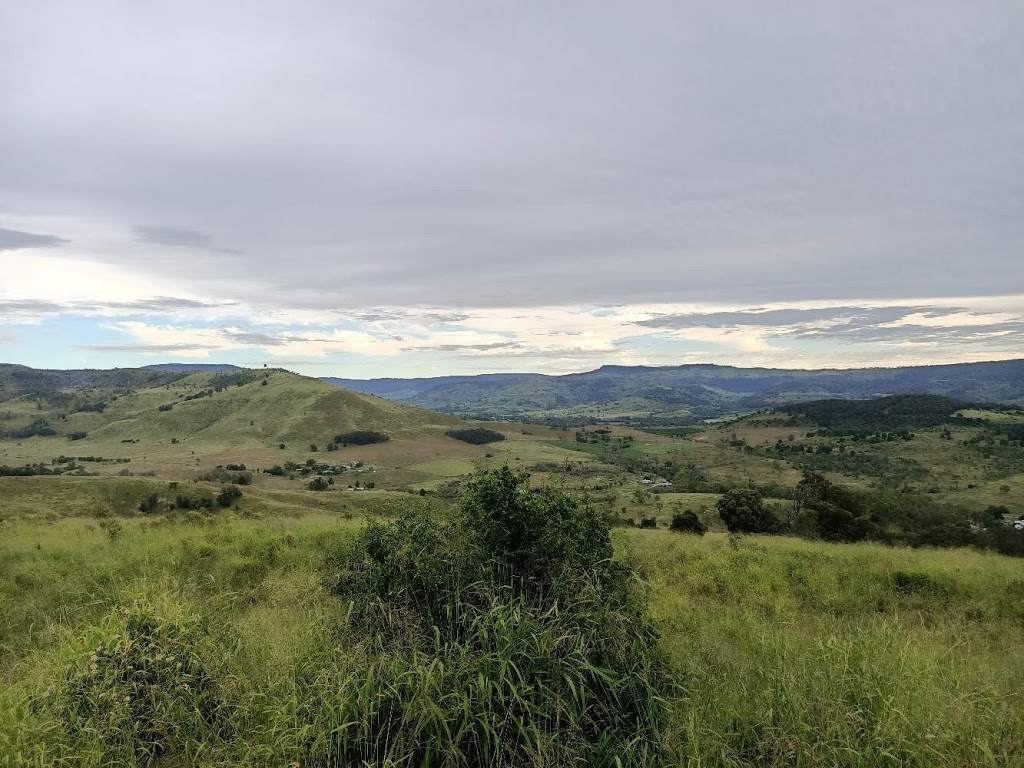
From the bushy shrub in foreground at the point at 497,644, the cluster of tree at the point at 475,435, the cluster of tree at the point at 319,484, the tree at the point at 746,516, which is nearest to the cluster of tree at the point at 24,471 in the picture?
the cluster of tree at the point at 319,484

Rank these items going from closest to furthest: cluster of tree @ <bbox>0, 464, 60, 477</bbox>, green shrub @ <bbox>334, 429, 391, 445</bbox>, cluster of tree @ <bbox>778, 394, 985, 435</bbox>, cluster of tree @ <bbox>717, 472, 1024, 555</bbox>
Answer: cluster of tree @ <bbox>717, 472, 1024, 555</bbox> < cluster of tree @ <bbox>0, 464, 60, 477</bbox> < green shrub @ <bbox>334, 429, 391, 445</bbox> < cluster of tree @ <bbox>778, 394, 985, 435</bbox>

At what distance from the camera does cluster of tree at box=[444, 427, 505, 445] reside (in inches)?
5773

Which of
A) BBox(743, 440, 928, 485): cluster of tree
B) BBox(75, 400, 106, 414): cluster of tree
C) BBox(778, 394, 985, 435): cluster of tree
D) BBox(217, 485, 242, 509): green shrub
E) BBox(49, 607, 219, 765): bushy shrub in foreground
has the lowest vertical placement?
BBox(743, 440, 928, 485): cluster of tree

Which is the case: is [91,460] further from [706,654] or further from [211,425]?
[706,654]

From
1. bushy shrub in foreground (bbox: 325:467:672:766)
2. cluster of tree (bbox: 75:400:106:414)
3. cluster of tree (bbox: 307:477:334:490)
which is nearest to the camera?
bushy shrub in foreground (bbox: 325:467:672:766)

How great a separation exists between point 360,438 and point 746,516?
116 meters

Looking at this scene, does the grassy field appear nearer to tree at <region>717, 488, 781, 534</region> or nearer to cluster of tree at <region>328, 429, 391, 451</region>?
tree at <region>717, 488, 781, 534</region>

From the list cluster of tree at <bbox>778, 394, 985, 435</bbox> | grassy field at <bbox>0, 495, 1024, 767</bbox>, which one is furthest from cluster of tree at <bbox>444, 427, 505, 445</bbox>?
grassy field at <bbox>0, 495, 1024, 767</bbox>

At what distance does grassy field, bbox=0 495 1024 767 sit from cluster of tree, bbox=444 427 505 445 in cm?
12996

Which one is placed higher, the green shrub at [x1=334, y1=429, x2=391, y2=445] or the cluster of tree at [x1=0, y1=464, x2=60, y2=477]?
the cluster of tree at [x1=0, y1=464, x2=60, y2=477]

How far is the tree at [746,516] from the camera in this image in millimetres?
36562

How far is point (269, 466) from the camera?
348ft

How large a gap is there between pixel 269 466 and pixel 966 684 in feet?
368

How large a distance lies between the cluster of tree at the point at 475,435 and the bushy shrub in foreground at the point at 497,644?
136109 millimetres
